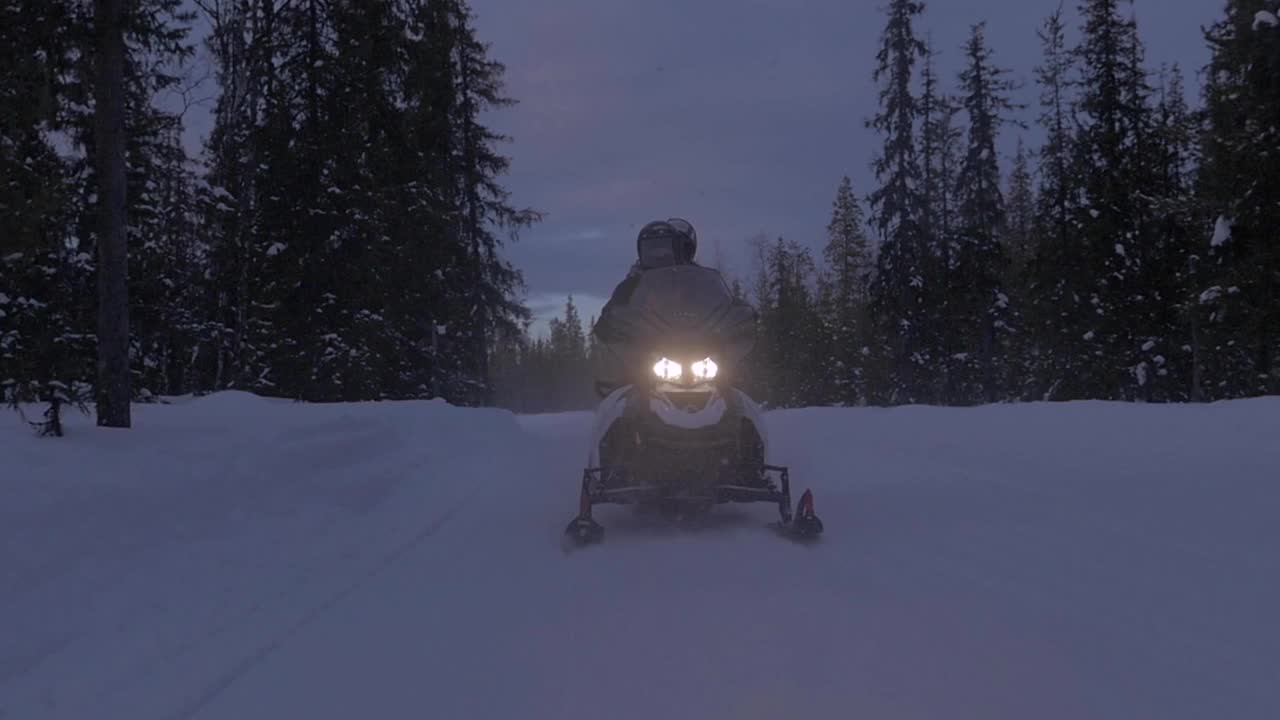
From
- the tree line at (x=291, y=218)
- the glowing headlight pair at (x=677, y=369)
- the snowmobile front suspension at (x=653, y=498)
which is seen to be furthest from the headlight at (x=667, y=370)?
the tree line at (x=291, y=218)

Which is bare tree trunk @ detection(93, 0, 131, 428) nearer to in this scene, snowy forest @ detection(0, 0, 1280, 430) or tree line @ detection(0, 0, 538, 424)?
snowy forest @ detection(0, 0, 1280, 430)

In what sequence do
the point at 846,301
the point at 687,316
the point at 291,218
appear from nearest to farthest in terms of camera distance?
the point at 687,316 < the point at 291,218 < the point at 846,301

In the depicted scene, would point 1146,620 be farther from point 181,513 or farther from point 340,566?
point 181,513

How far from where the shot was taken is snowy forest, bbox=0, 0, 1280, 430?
815cm

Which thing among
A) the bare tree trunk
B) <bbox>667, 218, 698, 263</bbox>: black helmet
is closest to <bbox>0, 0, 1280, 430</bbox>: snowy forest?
the bare tree trunk

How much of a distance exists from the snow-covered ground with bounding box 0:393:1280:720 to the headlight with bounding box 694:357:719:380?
1247 mm

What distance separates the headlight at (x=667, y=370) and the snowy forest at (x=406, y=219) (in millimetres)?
4419

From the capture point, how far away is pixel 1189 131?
1838 centimetres

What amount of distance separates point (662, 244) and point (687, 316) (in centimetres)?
119

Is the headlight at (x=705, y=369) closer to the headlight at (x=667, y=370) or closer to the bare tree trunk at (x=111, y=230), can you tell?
the headlight at (x=667, y=370)

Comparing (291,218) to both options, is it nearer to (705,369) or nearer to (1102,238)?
(705,369)

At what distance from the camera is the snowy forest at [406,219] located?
815 cm

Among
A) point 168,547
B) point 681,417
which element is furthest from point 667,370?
point 168,547

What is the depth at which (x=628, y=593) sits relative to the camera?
4309 millimetres
